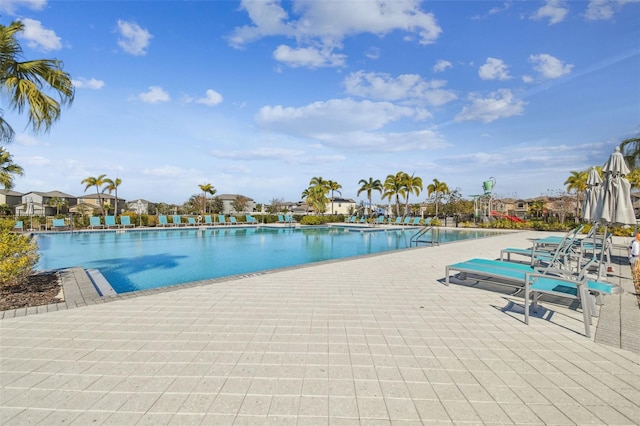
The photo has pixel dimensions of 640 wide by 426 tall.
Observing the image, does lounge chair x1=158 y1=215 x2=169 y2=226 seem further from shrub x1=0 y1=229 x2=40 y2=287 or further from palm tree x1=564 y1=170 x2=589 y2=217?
palm tree x1=564 y1=170 x2=589 y2=217

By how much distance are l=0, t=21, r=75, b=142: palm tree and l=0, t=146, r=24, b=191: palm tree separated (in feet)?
37.8

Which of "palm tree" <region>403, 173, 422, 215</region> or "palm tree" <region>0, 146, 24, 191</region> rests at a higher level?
"palm tree" <region>403, 173, 422, 215</region>

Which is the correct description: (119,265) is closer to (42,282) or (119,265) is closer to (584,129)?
(42,282)

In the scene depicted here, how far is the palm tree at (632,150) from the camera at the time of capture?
13222 mm

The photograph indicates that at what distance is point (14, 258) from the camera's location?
514 cm

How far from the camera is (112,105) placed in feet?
41.9

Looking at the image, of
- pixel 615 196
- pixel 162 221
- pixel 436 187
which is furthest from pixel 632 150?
pixel 162 221

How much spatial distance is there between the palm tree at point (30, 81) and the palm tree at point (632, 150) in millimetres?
19953

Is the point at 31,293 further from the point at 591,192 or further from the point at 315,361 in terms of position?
the point at 591,192

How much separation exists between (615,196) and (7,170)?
72.2ft

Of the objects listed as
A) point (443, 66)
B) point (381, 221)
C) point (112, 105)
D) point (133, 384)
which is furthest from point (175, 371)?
point (381, 221)

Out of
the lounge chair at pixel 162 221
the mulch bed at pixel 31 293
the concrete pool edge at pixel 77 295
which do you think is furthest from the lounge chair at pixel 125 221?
the mulch bed at pixel 31 293

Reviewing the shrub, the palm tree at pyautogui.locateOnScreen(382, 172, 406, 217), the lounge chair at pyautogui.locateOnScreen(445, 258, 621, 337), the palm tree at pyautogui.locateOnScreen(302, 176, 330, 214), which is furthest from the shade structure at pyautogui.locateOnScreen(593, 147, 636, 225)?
the palm tree at pyautogui.locateOnScreen(302, 176, 330, 214)

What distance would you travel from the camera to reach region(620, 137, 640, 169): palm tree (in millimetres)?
13222
